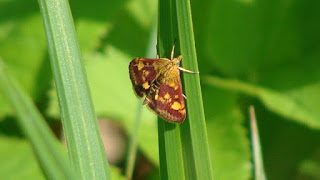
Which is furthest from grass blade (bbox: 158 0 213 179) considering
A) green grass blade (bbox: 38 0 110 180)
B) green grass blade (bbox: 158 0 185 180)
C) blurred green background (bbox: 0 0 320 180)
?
blurred green background (bbox: 0 0 320 180)

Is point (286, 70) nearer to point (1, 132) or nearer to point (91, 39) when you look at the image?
point (91, 39)

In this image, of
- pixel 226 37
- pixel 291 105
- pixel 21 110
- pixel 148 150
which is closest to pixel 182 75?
pixel 21 110

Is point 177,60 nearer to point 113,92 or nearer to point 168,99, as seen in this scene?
point 168,99

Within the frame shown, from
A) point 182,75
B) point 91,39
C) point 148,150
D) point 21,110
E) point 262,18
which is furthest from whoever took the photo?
point 262,18

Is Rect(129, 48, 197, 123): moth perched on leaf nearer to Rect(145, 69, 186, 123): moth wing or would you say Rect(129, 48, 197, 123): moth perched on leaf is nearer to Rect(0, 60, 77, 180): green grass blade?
Rect(145, 69, 186, 123): moth wing

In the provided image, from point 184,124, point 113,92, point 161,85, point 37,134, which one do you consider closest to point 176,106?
point 184,124

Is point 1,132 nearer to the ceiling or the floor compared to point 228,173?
nearer to the ceiling

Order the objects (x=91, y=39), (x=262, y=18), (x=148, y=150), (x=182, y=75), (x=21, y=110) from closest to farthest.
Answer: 1. (x=21, y=110)
2. (x=182, y=75)
3. (x=148, y=150)
4. (x=91, y=39)
5. (x=262, y=18)
